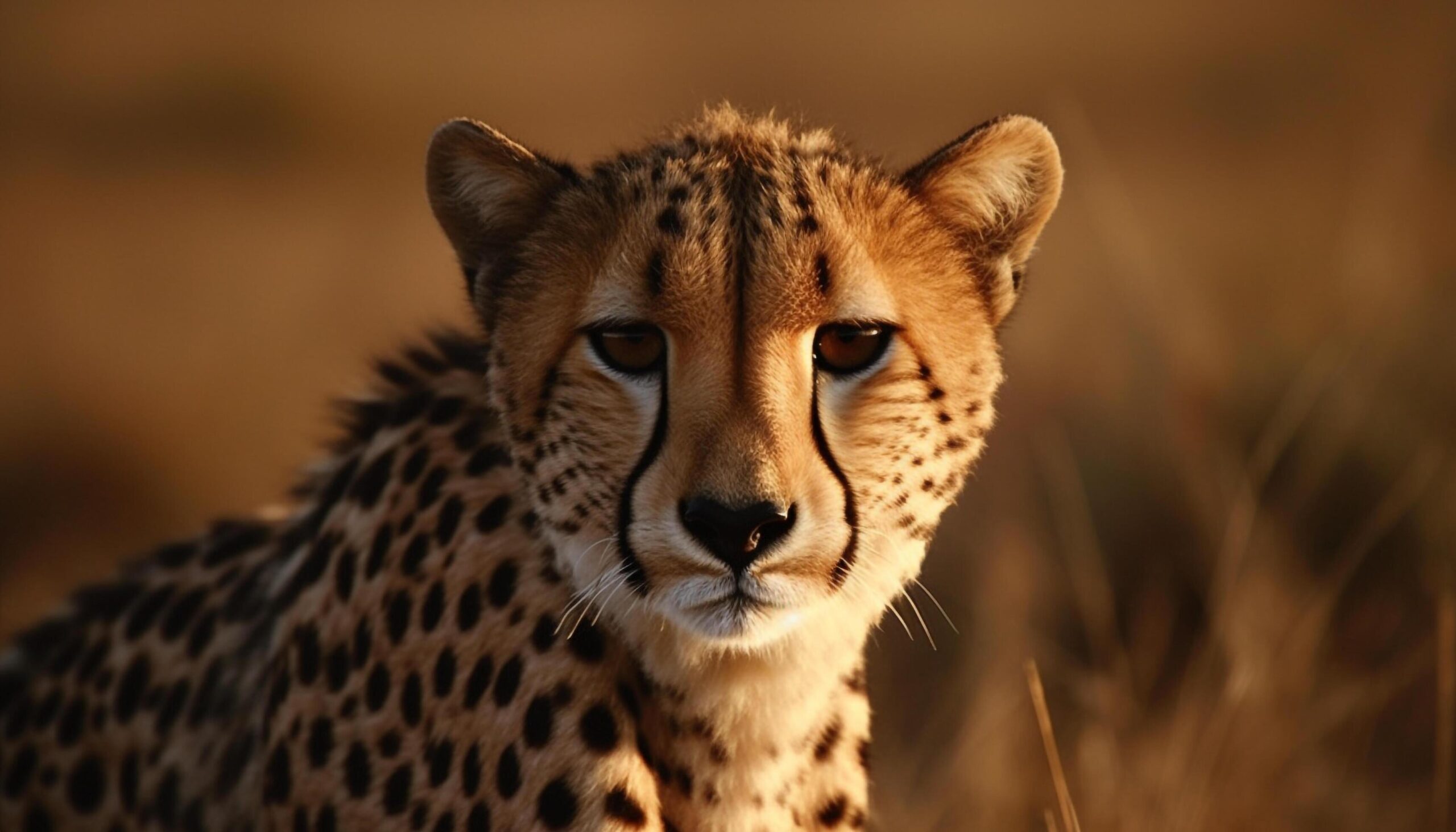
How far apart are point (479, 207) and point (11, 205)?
285 inches

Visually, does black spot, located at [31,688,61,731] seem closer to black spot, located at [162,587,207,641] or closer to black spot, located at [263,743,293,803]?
black spot, located at [162,587,207,641]

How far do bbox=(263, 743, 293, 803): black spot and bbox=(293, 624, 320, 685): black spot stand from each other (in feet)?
0.30

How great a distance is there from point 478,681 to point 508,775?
0.42 feet

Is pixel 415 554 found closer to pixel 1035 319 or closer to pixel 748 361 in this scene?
pixel 748 361

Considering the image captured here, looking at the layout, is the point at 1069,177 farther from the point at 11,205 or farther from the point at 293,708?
the point at 293,708

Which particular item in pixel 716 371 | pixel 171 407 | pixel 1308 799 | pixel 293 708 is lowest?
pixel 1308 799

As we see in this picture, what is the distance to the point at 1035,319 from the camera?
752 cm

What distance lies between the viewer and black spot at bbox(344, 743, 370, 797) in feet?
7.01

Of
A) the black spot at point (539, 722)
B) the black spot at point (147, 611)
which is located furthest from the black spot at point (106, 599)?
the black spot at point (539, 722)

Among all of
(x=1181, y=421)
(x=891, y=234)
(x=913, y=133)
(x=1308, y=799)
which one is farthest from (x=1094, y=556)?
(x=913, y=133)

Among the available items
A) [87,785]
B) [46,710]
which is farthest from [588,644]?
[46,710]

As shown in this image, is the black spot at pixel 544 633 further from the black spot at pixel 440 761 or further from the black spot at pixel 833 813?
the black spot at pixel 833 813

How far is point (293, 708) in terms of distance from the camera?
2.26m

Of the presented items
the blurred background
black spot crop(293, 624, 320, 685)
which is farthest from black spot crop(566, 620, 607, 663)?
the blurred background
